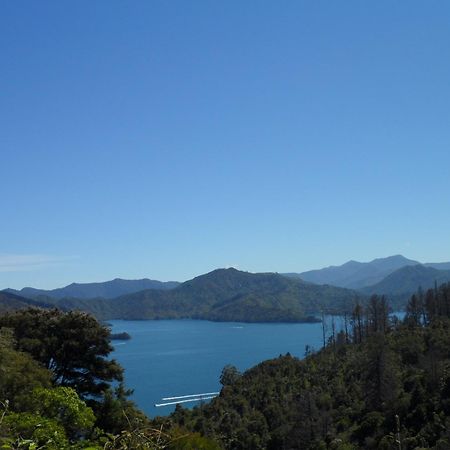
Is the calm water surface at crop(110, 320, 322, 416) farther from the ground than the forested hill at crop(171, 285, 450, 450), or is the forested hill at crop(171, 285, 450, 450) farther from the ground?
the forested hill at crop(171, 285, 450, 450)

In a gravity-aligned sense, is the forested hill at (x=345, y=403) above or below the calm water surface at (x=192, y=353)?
above

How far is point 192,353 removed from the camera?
104 metres

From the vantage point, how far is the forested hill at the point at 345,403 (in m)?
24.0

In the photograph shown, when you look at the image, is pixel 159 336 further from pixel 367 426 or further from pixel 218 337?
pixel 367 426

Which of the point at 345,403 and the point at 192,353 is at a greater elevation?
the point at 345,403

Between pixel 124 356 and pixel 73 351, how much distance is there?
90.0 meters

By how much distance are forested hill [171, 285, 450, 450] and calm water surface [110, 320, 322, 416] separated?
57.5 ft

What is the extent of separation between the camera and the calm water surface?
6919 centimetres

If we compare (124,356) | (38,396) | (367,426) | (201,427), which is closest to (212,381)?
(124,356)

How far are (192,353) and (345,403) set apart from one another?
74.0 m

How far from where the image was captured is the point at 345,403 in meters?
32.2

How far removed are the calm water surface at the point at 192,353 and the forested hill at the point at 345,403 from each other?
690 inches

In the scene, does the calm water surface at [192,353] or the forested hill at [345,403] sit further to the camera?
the calm water surface at [192,353]

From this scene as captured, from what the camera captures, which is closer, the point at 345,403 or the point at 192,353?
the point at 345,403
